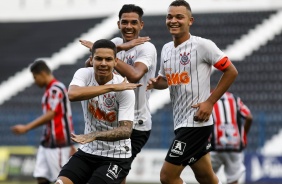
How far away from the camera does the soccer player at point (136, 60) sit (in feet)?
24.5

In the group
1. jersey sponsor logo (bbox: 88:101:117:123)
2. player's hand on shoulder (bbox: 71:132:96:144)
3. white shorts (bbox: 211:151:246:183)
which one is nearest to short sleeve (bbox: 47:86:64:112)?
white shorts (bbox: 211:151:246:183)

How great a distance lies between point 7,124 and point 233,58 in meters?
6.76

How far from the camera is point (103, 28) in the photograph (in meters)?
25.0

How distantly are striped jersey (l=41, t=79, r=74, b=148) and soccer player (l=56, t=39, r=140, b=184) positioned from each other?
11.8 feet

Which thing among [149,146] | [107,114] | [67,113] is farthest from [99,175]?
[149,146]

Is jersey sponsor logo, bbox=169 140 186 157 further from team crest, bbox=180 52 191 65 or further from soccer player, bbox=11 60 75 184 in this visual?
soccer player, bbox=11 60 75 184

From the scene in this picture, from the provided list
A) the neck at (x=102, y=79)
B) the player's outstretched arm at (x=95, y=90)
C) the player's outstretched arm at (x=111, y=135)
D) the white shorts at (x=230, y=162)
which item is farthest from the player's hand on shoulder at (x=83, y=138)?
the white shorts at (x=230, y=162)

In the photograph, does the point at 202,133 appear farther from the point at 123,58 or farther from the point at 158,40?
the point at 158,40

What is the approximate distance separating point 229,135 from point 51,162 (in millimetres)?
2692

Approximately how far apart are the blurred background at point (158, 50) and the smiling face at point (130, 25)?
309 inches

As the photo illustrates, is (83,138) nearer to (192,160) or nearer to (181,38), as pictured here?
(192,160)

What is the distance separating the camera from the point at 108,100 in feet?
22.5

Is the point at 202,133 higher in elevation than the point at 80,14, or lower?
lower

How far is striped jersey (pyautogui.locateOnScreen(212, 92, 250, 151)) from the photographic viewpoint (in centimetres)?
1128
